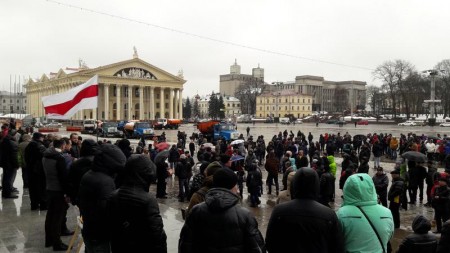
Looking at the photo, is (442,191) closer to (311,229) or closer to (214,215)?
(311,229)

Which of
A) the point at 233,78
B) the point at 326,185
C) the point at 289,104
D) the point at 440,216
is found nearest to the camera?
the point at 440,216

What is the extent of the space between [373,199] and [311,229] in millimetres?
759

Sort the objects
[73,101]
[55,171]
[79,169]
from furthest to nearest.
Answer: [73,101] < [55,171] < [79,169]

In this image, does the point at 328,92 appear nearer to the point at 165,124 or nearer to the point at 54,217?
the point at 165,124

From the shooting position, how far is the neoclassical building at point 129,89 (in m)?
85.8

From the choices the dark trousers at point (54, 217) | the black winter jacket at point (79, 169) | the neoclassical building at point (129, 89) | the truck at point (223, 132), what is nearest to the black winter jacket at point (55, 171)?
the dark trousers at point (54, 217)

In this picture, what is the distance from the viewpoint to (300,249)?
319 centimetres

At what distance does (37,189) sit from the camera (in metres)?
9.09

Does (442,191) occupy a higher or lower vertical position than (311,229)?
lower

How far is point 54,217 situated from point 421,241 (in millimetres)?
5356

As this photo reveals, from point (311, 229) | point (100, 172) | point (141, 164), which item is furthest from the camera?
point (100, 172)

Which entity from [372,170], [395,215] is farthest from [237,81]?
[395,215]

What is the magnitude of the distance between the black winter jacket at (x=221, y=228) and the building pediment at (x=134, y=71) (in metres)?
83.8

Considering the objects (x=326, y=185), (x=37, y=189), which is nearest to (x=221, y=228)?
(x=326, y=185)
